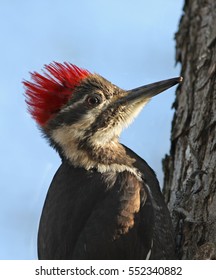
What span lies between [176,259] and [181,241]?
168 mm

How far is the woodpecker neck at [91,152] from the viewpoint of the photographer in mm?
6891

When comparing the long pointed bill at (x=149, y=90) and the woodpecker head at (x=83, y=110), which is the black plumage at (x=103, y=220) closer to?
the woodpecker head at (x=83, y=110)

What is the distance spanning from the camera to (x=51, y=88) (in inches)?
274

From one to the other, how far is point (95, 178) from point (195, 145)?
0.89 meters

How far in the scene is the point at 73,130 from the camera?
7.06 m

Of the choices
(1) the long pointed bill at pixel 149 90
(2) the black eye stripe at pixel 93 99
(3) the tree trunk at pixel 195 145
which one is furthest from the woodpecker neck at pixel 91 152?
(3) the tree trunk at pixel 195 145

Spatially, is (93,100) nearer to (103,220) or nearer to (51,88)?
(51,88)

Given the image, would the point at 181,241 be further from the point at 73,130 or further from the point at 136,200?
the point at 73,130

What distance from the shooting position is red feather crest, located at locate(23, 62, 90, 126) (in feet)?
22.8

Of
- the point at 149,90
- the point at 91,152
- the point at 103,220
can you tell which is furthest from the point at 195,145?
the point at 103,220

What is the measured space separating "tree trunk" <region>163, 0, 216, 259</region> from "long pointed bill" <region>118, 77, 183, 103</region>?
0.45 meters

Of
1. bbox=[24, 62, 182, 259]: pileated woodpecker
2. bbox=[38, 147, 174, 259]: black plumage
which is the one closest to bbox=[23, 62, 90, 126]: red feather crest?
bbox=[24, 62, 182, 259]: pileated woodpecker

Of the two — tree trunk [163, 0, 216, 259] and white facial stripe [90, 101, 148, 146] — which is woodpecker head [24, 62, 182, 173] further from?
tree trunk [163, 0, 216, 259]

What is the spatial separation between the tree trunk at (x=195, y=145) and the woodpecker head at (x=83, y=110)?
51 centimetres
